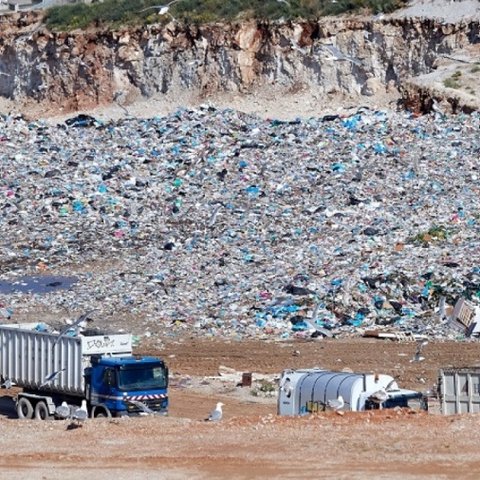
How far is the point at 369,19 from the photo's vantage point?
4000 cm

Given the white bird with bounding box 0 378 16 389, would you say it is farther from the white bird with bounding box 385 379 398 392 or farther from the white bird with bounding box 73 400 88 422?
the white bird with bounding box 385 379 398 392

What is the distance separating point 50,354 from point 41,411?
0.73 m

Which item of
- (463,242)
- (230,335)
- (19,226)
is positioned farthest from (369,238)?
(19,226)

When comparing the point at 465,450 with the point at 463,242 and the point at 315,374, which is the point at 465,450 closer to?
the point at 315,374

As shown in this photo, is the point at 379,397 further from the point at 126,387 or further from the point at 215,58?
the point at 215,58

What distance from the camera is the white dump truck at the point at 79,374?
707 inches

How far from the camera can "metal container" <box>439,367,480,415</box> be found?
16891mm

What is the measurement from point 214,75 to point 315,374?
24539 mm

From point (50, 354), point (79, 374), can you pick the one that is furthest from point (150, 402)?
point (50, 354)

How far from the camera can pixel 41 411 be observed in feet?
61.7

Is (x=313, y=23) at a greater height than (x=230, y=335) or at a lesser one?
greater

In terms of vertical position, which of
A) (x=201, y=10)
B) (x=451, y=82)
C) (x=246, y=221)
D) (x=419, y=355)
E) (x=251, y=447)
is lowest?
(x=419, y=355)

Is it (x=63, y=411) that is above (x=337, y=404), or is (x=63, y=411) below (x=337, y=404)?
below

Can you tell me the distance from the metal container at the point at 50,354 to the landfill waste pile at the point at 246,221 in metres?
5.09
